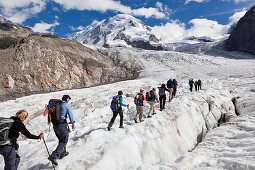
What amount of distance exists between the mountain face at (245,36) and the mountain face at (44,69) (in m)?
86.0

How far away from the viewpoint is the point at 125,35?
193 metres

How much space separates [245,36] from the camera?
290 ft

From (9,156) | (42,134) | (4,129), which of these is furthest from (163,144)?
(4,129)

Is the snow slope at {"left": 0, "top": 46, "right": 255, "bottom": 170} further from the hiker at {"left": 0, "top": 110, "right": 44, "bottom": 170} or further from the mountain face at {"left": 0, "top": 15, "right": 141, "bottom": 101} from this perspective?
the mountain face at {"left": 0, "top": 15, "right": 141, "bottom": 101}

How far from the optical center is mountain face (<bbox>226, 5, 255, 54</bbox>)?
8393 cm

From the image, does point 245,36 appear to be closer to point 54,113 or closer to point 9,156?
Answer: point 54,113

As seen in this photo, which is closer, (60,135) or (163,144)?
(60,135)

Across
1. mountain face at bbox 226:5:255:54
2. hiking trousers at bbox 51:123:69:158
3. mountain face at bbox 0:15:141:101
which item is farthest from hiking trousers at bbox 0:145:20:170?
mountain face at bbox 226:5:255:54

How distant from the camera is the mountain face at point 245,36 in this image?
8393 centimetres

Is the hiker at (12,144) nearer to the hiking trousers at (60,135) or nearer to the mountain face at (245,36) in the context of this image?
the hiking trousers at (60,135)

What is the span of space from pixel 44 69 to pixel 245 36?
367 ft

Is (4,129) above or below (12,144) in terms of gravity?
above

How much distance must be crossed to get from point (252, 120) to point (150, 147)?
21.2 ft

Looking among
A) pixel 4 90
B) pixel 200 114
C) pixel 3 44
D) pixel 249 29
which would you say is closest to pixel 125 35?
pixel 249 29
